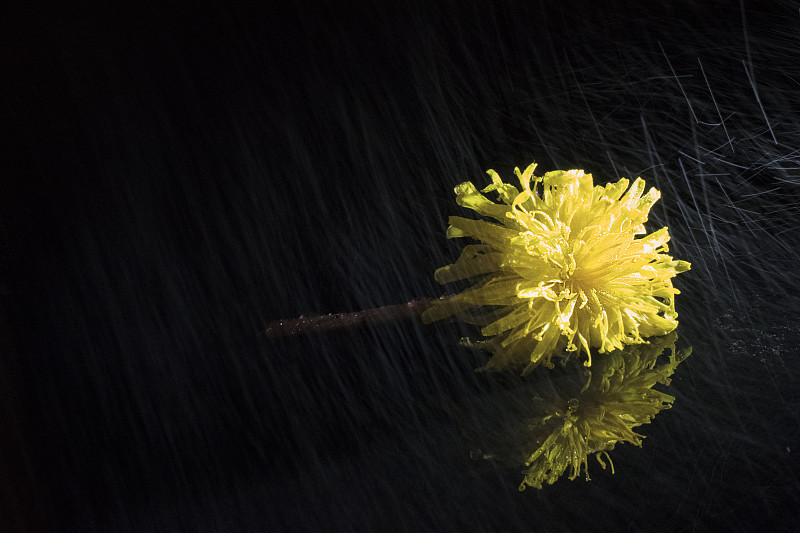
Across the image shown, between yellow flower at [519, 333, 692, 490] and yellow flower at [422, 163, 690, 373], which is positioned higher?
yellow flower at [422, 163, 690, 373]

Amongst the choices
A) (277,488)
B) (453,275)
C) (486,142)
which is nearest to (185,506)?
(277,488)

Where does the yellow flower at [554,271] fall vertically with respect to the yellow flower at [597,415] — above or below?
above

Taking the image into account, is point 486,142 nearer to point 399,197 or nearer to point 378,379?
point 399,197
